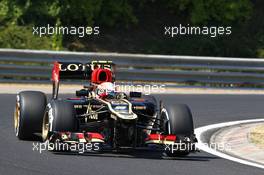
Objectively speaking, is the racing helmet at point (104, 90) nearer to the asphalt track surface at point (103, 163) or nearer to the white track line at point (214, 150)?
the asphalt track surface at point (103, 163)

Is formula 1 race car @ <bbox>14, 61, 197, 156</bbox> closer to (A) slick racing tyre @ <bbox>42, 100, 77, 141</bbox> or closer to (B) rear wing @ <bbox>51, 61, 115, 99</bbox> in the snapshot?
(A) slick racing tyre @ <bbox>42, 100, 77, 141</bbox>

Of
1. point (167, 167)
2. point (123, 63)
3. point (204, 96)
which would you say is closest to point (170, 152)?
point (167, 167)

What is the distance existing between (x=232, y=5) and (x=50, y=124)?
52.8ft

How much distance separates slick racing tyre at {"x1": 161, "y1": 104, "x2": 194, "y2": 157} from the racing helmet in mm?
1019

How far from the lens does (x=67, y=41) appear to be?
2608 centimetres

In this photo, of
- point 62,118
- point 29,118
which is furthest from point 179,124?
point 29,118

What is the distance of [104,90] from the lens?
505 inches

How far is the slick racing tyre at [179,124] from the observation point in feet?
38.7

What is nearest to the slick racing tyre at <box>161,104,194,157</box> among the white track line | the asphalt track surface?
the asphalt track surface

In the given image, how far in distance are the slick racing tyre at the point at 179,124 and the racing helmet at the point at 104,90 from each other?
1019 mm

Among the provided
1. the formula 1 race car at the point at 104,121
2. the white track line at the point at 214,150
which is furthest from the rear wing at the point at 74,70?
the white track line at the point at 214,150

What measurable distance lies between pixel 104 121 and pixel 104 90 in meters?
0.75

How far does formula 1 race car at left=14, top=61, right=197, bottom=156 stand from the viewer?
11.6m

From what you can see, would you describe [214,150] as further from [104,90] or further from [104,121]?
[104,90]
